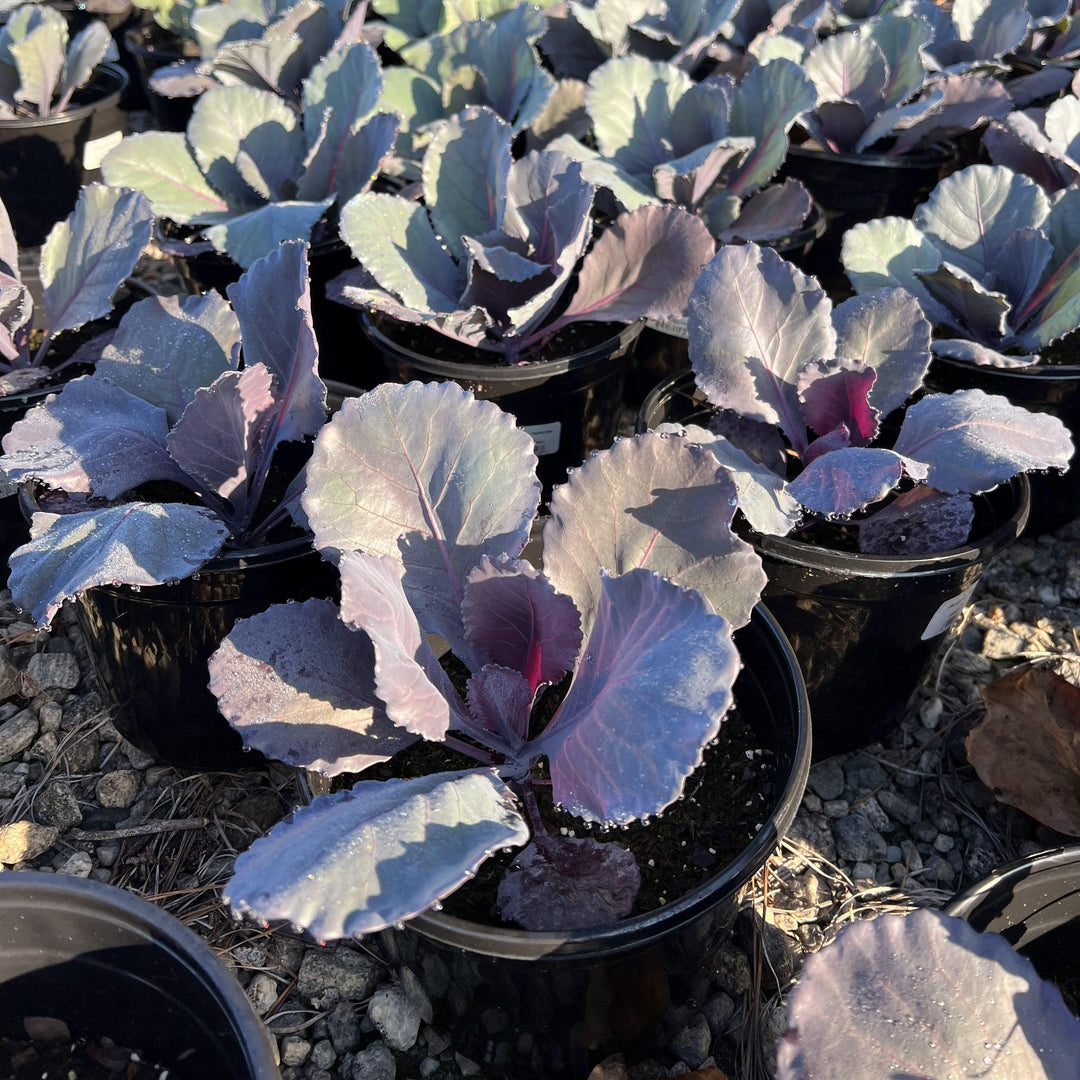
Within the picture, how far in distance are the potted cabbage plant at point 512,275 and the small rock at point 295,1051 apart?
102 cm

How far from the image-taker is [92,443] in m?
1.28

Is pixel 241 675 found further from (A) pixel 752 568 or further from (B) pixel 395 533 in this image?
(A) pixel 752 568

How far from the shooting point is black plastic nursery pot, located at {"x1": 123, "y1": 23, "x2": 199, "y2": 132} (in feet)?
10.2

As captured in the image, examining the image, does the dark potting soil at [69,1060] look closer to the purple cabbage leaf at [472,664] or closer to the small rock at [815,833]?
the purple cabbage leaf at [472,664]

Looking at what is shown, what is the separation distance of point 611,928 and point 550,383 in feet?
3.39

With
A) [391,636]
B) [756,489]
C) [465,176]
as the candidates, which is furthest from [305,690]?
[465,176]

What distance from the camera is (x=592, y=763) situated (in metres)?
0.90

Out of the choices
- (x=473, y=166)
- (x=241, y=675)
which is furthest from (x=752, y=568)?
(x=473, y=166)

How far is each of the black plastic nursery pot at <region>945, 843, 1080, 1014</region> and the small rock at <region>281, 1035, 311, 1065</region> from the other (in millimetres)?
791

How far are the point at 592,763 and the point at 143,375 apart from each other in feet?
3.02

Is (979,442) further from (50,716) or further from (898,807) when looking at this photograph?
(50,716)

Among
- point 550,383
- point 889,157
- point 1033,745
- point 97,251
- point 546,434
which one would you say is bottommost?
point 1033,745

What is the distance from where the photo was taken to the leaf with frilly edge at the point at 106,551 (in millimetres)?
1075

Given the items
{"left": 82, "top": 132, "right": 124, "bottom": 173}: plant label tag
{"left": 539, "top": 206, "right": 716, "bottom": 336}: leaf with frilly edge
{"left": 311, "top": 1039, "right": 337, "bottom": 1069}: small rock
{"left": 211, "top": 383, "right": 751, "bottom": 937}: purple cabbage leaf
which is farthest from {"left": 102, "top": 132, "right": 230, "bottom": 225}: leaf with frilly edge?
{"left": 311, "top": 1039, "right": 337, "bottom": 1069}: small rock
